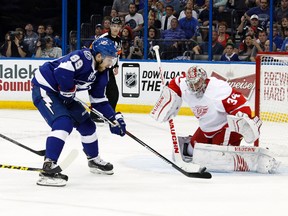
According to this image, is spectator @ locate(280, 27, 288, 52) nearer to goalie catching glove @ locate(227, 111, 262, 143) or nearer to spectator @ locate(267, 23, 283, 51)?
spectator @ locate(267, 23, 283, 51)

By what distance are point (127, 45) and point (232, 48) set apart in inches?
57.9

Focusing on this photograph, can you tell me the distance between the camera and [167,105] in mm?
5949

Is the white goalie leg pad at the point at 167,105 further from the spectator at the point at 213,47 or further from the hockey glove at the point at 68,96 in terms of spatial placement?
the spectator at the point at 213,47

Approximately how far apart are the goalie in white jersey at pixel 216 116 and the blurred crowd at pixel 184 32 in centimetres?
398

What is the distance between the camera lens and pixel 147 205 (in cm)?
456

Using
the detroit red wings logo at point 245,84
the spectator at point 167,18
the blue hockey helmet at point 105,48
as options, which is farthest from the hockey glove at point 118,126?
the spectator at point 167,18

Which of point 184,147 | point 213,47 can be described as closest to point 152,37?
point 213,47

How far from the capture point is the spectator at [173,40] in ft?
34.2

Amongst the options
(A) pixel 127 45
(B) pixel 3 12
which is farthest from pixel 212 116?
(B) pixel 3 12

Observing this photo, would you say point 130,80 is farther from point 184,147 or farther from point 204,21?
point 184,147

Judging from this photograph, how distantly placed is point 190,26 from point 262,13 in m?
0.95

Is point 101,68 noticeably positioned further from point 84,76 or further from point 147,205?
point 147,205

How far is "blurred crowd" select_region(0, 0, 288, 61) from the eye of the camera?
32.6ft

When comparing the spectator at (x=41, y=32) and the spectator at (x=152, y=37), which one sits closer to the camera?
the spectator at (x=152, y=37)
